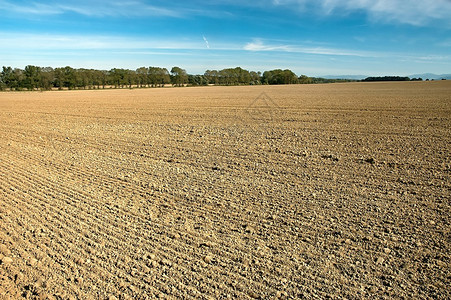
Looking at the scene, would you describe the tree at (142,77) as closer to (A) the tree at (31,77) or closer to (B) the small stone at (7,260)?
(A) the tree at (31,77)

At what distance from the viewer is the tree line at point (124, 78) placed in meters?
94.9

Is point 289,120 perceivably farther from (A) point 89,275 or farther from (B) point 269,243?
(A) point 89,275

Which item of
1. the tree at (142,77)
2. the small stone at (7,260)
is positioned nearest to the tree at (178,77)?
the tree at (142,77)

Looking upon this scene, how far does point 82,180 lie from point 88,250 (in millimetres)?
3735

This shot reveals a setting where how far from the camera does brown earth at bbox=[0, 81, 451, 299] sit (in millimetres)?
4109

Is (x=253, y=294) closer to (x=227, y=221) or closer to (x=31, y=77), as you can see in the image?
(x=227, y=221)

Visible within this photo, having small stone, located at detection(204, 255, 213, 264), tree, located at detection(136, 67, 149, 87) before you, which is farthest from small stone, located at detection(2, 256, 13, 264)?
tree, located at detection(136, 67, 149, 87)

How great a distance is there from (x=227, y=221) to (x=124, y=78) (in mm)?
120195

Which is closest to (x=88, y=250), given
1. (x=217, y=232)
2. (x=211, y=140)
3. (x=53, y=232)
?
(x=53, y=232)

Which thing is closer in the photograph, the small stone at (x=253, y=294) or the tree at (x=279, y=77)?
the small stone at (x=253, y=294)

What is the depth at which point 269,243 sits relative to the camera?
500 cm

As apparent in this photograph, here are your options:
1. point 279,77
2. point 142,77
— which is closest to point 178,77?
point 142,77

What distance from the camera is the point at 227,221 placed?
5.79 m

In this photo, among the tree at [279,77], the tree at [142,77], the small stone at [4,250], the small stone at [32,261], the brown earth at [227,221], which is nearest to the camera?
the brown earth at [227,221]
